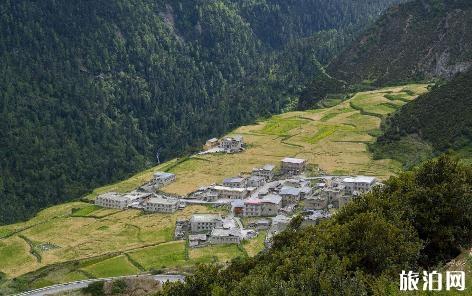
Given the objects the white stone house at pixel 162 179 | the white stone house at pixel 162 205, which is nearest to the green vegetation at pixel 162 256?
the white stone house at pixel 162 205

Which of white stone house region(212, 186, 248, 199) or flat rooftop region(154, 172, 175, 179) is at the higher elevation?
flat rooftop region(154, 172, 175, 179)

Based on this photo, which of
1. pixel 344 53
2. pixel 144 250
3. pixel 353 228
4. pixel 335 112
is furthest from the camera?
pixel 344 53

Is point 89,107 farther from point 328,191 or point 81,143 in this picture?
point 328,191

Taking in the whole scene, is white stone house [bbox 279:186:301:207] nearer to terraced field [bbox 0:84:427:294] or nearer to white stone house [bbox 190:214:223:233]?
terraced field [bbox 0:84:427:294]

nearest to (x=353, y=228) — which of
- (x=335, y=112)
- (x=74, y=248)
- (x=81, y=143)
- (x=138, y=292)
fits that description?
(x=138, y=292)

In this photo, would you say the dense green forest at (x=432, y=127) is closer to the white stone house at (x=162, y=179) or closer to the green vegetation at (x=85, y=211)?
the white stone house at (x=162, y=179)

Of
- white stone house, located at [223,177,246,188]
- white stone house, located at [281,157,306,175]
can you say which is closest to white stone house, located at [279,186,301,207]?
white stone house, located at [223,177,246,188]
